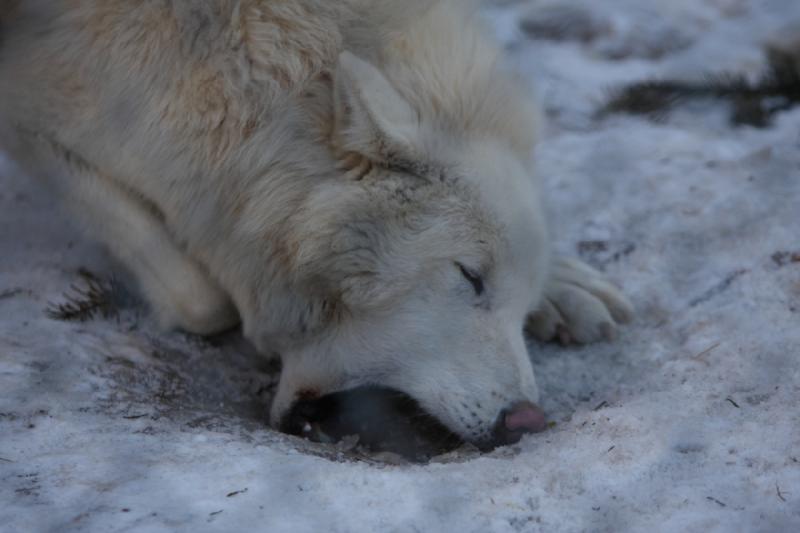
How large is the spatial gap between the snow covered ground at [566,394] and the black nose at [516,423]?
0.09 metres

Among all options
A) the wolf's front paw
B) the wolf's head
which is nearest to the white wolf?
the wolf's head

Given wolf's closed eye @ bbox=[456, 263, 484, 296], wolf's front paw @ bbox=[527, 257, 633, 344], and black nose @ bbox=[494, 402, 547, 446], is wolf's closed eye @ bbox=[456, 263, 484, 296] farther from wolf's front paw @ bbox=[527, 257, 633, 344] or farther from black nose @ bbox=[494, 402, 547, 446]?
wolf's front paw @ bbox=[527, 257, 633, 344]

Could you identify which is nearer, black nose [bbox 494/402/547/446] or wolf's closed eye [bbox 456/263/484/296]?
black nose [bbox 494/402/547/446]

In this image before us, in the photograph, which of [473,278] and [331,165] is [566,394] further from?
[331,165]

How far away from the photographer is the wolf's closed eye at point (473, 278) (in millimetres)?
3049

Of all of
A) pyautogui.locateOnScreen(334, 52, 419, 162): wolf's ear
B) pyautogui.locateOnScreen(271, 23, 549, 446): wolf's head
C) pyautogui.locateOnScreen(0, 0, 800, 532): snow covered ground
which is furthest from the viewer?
pyautogui.locateOnScreen(271, 23, 549, 446): wolf's head

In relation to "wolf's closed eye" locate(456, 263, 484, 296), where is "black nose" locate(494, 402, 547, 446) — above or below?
below

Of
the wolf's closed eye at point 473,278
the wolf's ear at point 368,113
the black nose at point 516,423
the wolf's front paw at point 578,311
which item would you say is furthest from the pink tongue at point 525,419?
the wolf's ear at point 368,113

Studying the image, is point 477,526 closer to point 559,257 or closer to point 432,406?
point 432,406

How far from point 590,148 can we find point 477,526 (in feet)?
10.1

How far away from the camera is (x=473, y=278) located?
3.07 metres

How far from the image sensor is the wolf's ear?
2.87m

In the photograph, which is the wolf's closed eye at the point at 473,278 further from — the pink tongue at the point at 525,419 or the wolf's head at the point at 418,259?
the pink tongue at the point at 525,419

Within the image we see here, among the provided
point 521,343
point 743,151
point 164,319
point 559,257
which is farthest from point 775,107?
point 164,319
